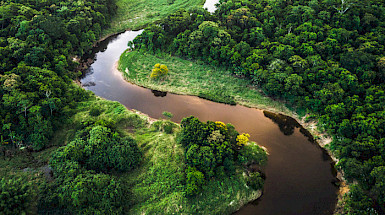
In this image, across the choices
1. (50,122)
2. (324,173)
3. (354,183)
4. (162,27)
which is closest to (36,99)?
(50,122)

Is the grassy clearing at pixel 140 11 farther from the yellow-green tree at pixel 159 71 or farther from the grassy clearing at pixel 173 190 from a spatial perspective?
the grassy clearing at pixel 173 190

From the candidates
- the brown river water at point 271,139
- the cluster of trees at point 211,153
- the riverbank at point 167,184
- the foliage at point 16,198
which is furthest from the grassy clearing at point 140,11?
the foliage at point 16,198

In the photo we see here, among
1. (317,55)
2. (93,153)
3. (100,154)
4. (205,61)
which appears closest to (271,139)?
(317,55)

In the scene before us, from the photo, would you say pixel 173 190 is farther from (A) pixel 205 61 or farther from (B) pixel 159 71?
(A) pixel 205 61

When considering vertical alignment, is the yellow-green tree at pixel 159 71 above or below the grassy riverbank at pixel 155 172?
above

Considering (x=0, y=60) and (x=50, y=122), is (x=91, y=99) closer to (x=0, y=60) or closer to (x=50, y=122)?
(x=50, y=122)

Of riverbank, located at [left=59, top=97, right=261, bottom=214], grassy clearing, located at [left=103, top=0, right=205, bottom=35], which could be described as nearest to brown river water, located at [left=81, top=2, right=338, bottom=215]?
riverbank, located at [left=59, top=97, right=261, bottom=214]

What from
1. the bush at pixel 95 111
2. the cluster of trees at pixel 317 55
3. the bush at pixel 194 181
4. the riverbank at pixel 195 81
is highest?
the cluster of trees at pixel 317 55
